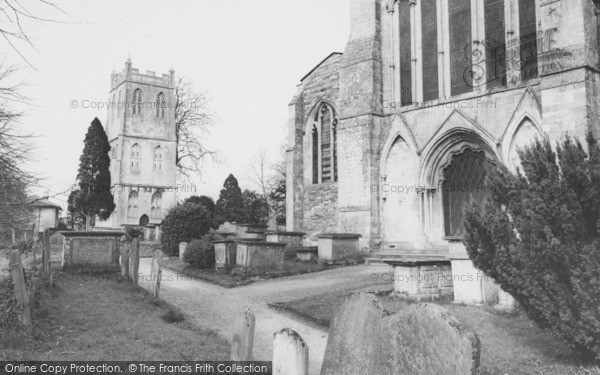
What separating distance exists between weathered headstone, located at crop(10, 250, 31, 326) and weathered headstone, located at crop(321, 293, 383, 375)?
14.2 feet

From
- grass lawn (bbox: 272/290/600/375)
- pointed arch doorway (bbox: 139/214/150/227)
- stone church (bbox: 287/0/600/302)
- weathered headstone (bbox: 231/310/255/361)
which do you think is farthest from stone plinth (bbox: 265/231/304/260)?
pointed arch doorway (bbox: 139/214/150/227)

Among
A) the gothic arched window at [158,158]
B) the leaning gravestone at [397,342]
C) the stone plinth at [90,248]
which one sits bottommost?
the leaning gravestone at [397,342]

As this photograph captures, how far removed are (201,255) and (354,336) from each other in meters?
11.3

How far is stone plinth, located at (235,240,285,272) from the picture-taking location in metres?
13.9

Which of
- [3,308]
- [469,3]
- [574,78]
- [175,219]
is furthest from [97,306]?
[469,3]

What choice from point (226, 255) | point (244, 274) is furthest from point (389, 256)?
point (226, 255)

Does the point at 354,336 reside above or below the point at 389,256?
below

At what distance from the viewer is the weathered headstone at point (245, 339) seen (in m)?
5.61

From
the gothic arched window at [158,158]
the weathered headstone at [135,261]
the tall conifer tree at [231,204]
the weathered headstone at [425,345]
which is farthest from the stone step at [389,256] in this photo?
the gothic arched window at [158,158]

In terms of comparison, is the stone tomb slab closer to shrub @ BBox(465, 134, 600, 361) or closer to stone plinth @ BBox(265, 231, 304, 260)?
stone plinth @ BBox(265, 231, 304, 260)

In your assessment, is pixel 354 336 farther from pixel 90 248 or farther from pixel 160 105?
pixel 160 105

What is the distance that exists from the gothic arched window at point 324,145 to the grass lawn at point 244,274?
598 centimetres

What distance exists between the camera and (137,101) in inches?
2192

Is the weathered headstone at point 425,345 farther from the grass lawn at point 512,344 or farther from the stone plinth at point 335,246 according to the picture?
the stone plinth at point 335,246
